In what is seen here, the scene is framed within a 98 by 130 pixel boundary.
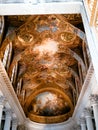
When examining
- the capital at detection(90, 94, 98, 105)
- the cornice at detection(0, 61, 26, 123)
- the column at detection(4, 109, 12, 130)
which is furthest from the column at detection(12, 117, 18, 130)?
the capital at detection(90, 94, 98, 105)

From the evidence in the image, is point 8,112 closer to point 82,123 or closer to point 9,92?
point 9,92

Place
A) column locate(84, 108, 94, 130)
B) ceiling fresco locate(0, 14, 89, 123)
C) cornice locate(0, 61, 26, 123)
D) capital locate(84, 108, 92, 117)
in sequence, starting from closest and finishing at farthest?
1. cornice locate(0, 61, 26, 123)
2. ceiling fresco locate(0, 14, 89, 123)
3. column locate(84, 108, 94, 130)
4. capital locate(84, 108, 92, 117)

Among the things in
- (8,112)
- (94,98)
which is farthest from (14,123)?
(94,98)

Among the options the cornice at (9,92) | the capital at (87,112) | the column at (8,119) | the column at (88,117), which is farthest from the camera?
the capital at (87,112)

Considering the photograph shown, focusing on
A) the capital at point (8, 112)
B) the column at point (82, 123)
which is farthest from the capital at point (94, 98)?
the capital at point (8, 112)

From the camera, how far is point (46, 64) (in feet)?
51.5

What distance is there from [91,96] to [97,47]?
24.9 ft

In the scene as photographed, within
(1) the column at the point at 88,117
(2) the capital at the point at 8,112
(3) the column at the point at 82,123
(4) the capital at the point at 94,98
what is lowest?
(3) the column at the point at 82,123

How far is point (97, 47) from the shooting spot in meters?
4.88

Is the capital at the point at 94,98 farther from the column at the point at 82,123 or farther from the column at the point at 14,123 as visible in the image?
the column at the point at 14,123

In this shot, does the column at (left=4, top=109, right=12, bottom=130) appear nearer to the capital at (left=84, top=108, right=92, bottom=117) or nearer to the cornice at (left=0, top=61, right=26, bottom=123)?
the cornice at (left=0, top=61, right=26, bottom=123)

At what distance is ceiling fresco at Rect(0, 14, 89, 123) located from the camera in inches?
464

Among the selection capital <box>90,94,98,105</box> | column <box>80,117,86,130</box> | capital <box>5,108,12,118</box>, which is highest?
capital <box>90,94,98,105</box>

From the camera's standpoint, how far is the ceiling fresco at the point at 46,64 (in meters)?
11.8
